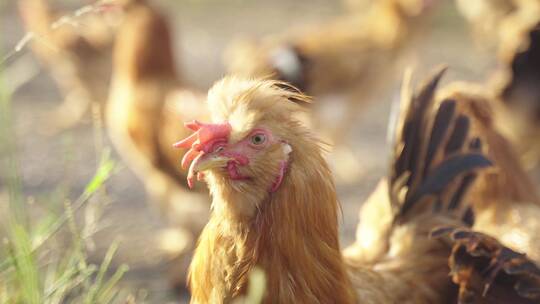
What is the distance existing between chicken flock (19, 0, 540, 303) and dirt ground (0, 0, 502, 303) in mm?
368

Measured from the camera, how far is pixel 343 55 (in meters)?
6.07

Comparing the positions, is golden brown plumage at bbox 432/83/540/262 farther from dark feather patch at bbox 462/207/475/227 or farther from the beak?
the beak

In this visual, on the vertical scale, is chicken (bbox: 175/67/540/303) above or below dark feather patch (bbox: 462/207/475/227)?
above

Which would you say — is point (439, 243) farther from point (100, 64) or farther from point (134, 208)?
point (100, 64)

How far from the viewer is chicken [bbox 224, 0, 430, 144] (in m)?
5.70

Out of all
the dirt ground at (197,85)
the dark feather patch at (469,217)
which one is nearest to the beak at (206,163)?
the dirt ground at (197,85)

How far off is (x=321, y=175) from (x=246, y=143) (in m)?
0.26

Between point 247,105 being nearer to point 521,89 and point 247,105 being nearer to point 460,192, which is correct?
point 460,192

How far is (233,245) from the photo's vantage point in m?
2.36

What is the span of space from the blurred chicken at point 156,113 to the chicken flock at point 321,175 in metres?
0.01

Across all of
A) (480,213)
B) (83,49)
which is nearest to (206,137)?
(480,213)

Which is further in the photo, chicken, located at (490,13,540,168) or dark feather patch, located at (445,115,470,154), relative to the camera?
chicken, located at (490,13,540,168)

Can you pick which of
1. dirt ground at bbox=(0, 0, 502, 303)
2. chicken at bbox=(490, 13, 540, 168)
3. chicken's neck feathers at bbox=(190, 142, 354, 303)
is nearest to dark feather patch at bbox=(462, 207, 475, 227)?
chicken's neck feathers at bbox=(190, 142, 354, 303)

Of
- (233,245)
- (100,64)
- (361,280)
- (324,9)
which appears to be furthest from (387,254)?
(324,9)
